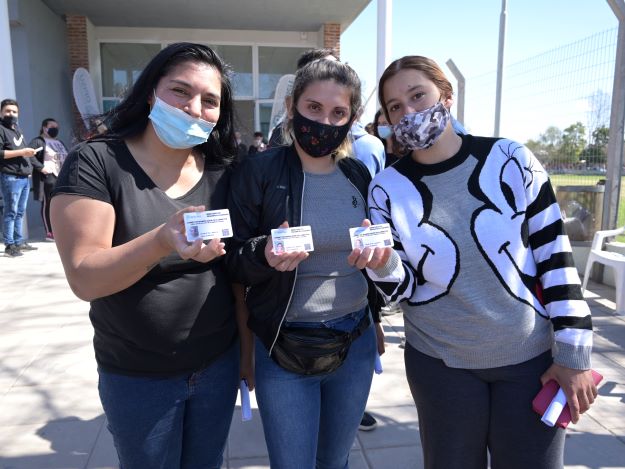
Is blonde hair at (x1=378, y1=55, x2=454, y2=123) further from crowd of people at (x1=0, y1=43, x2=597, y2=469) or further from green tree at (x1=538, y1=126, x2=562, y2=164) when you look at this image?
green tree at (x1=538, y1=126, x2=562, y2=164)

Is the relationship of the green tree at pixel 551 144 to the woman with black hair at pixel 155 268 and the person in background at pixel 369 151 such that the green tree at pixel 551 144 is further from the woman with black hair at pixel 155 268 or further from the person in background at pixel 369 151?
the woman with black hair at pixel 155 268

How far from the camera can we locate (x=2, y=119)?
23.9ft

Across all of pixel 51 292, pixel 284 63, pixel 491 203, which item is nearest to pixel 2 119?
pixel 51 292

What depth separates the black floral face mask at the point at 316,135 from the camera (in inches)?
73.5

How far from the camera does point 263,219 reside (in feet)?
5.91

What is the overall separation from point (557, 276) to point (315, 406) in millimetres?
981

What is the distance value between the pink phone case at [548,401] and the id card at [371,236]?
0.70m

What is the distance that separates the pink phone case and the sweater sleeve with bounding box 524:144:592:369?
0.28 feet

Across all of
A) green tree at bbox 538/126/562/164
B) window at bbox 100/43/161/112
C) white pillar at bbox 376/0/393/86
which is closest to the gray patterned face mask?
green tree at bbox 538/126/562/164

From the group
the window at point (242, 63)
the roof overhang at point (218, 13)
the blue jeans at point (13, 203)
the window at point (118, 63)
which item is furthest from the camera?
the window at point (242, 63)

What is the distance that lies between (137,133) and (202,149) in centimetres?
25

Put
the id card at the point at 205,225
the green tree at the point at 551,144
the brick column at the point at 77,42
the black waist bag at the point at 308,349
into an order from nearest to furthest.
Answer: the id card at the point at 205,225, the black waist bag at the point at 308,349, the green tree at the point at 551,144, the brick column at the point at 77,42

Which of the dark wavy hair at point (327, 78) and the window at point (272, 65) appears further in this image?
the window at point (272, 65)

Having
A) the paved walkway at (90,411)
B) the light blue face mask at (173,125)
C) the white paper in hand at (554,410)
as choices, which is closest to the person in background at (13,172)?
the paved walkway at (90,411)
